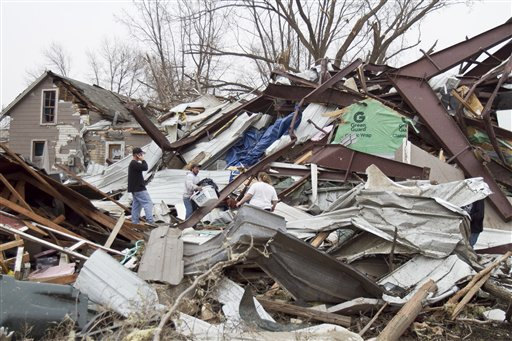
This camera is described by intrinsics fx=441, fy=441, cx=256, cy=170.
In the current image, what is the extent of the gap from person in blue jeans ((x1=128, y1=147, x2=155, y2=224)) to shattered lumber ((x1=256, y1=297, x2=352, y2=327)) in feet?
12.5

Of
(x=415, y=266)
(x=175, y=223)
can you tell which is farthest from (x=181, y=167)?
(x=415, y=266)

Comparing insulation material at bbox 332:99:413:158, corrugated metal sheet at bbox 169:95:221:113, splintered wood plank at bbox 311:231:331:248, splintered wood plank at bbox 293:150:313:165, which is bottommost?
splintered wood plank at bbox 311:231:331:248

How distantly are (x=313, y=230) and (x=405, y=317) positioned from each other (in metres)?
2.01

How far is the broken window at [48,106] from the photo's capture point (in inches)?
849

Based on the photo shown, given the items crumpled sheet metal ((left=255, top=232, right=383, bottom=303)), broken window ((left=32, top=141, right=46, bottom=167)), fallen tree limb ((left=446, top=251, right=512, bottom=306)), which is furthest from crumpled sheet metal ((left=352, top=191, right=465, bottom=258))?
broken window ((left=32, top=141, right=46, bottom=167))

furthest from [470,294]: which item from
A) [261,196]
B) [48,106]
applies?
[48,106]

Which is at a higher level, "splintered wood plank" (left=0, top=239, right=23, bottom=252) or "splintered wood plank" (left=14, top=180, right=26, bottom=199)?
"splintered wood plank" (left=14, top=180, right=26, bottom=199)

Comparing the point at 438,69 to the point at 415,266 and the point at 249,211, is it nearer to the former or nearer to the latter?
the point at 415,266

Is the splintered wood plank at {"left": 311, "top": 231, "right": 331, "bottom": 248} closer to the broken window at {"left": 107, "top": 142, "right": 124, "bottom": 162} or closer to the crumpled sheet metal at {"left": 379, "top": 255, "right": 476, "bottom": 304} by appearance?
the crumpled sheet metal at {"left": 379, "top": 255, "right": 476, "bottom": 304}

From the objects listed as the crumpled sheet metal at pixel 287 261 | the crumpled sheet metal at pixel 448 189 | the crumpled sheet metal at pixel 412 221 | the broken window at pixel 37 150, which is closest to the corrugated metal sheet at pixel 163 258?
the crumpled sheet metal at pixel 287 261

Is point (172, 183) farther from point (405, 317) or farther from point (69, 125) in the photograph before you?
point (69, 125)

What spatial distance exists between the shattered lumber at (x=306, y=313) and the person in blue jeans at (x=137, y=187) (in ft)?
12.5

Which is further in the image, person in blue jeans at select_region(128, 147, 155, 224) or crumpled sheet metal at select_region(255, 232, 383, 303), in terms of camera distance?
person in blue jeans at select_region(128, 147, 155, 224)

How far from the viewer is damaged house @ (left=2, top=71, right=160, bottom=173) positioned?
20297mm
